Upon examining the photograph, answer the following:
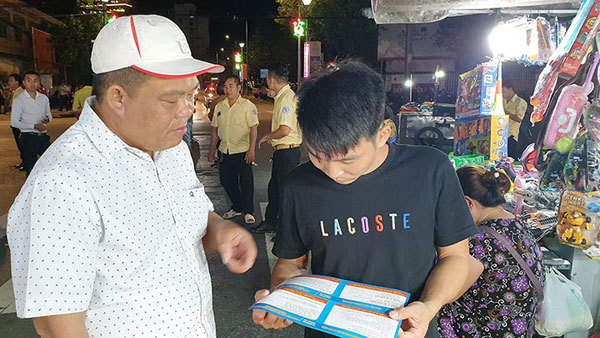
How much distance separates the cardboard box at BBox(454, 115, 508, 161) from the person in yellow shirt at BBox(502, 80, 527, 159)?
2592 mm

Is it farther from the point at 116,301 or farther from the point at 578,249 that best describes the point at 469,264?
the point at 578,249

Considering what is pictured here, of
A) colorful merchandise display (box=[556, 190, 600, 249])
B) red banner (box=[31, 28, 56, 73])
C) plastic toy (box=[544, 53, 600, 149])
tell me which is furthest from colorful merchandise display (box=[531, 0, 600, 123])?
red banner (box=[31, 28, 56, 73])

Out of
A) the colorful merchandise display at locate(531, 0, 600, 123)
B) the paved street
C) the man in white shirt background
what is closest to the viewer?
the colorful merchandise display at locate(531, 0, 600, 123)

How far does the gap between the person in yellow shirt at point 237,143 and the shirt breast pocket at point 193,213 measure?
440cm

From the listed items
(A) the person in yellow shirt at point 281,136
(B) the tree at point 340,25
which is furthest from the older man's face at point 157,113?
(B) the tree at point 340,25

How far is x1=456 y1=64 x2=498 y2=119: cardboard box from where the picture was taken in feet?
14.0

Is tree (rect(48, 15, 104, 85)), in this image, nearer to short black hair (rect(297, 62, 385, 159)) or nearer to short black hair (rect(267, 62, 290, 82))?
short black hair (rect(267, 62, 290, 82))

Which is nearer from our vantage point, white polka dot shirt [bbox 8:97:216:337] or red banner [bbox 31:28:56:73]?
white polka dot shirt [bbox 8:97:216:337]

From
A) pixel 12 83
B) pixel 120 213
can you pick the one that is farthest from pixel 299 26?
pixel 120 213

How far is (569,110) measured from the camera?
11.3ft

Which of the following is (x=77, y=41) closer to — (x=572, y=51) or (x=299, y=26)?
(x=299, y=26)

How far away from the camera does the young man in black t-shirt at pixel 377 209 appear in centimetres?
148

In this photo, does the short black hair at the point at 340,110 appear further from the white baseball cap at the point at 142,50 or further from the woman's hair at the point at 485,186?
the woman's hair at the point at 485,186

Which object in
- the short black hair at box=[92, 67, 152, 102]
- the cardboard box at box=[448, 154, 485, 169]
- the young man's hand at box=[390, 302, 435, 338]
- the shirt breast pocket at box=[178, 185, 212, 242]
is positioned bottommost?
the cardboard box at box=[448, 154, 485, 169]
